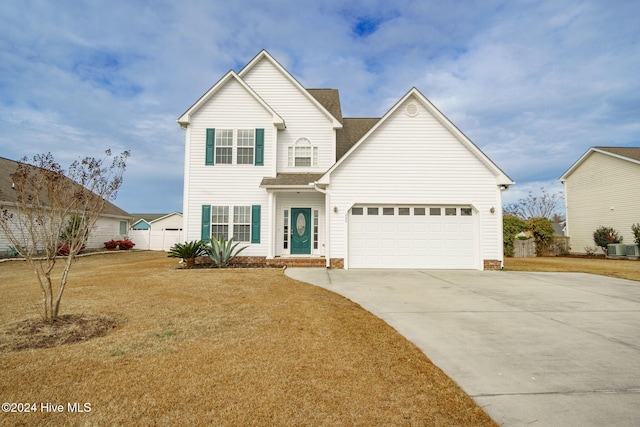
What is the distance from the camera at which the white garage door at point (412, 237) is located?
12.9 meters

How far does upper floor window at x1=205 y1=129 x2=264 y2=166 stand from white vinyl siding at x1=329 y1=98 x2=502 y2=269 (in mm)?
3978

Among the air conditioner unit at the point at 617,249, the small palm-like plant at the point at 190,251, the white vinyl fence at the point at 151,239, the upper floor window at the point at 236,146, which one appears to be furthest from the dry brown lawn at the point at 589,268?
the white vinyl fence at the point at 151,239

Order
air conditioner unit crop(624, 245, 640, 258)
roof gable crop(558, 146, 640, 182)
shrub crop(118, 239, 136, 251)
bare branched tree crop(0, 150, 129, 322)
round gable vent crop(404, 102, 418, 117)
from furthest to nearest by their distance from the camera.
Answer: shrub crop(118, 239, 136, 251) → roof gable crop(558, 146, 640, 182) → air conditioner unit crop(624, 245, 640, 258) → round gable vent crop(404, 102, 418, 117) → bare branched tree crop(0, 150, 129, 322)

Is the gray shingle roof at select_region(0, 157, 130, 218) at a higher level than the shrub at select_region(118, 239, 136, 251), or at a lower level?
higher

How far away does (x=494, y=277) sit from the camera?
10992 mm

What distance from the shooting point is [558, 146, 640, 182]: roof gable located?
21.0m

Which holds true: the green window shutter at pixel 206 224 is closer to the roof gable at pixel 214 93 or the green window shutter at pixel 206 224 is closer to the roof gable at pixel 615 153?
the roof gable at pixel 214 93

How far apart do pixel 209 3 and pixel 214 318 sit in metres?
10.2

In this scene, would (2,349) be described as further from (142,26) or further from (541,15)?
(541,15)

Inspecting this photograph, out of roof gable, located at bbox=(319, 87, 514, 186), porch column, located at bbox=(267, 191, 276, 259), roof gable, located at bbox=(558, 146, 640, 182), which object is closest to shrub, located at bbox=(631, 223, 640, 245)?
roof gable, located at bbox=(558, 146, 640, 182)

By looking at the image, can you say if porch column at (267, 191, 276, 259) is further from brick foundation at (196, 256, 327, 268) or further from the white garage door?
the white garage door

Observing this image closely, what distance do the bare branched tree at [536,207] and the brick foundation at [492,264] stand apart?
30.3m

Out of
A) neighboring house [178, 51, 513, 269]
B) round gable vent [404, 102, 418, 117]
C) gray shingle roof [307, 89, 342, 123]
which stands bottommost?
neighboring house [178, 51, 513, 269]

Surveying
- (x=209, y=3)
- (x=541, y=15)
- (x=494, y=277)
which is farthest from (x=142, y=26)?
(x=494, y=277)
